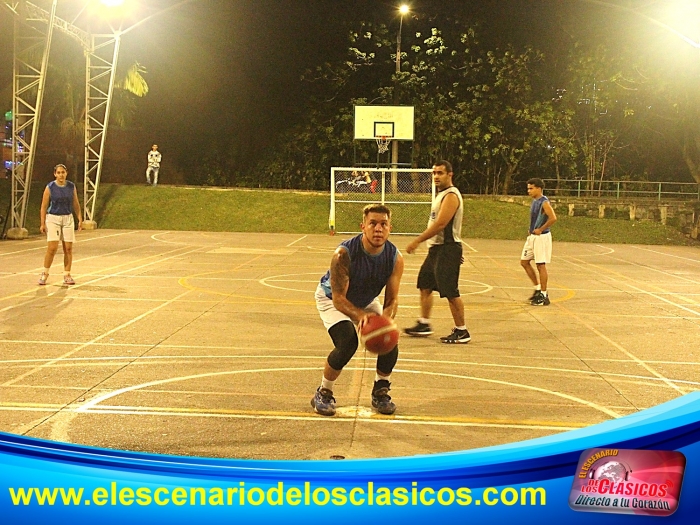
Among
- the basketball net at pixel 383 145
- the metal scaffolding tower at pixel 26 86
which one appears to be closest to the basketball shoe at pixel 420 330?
the metal scaffolding tower at pixel 26 86

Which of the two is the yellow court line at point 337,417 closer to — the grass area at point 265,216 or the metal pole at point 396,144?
the grass area at point 265,216

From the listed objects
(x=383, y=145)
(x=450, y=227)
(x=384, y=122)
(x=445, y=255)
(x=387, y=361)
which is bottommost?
(x=387, y=361)

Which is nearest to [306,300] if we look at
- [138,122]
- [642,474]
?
[642,474]

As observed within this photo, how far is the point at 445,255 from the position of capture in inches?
369

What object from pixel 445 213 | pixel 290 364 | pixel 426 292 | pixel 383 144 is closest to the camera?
pixel 290 364

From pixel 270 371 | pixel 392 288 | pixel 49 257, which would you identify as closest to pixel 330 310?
pixel 392 288

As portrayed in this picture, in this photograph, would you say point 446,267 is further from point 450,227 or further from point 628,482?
point 628,482

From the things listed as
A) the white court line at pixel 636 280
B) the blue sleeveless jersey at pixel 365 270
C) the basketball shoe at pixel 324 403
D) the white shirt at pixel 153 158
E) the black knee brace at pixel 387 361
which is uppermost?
the white shirt at pixel 153 158

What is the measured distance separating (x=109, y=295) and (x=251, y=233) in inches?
706

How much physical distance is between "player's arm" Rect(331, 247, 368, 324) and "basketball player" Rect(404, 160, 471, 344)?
3203mm

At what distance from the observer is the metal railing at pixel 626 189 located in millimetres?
35719

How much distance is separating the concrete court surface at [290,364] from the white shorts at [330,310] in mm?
705

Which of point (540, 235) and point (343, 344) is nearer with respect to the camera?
point (343, 344)

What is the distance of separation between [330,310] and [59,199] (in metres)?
8.38
